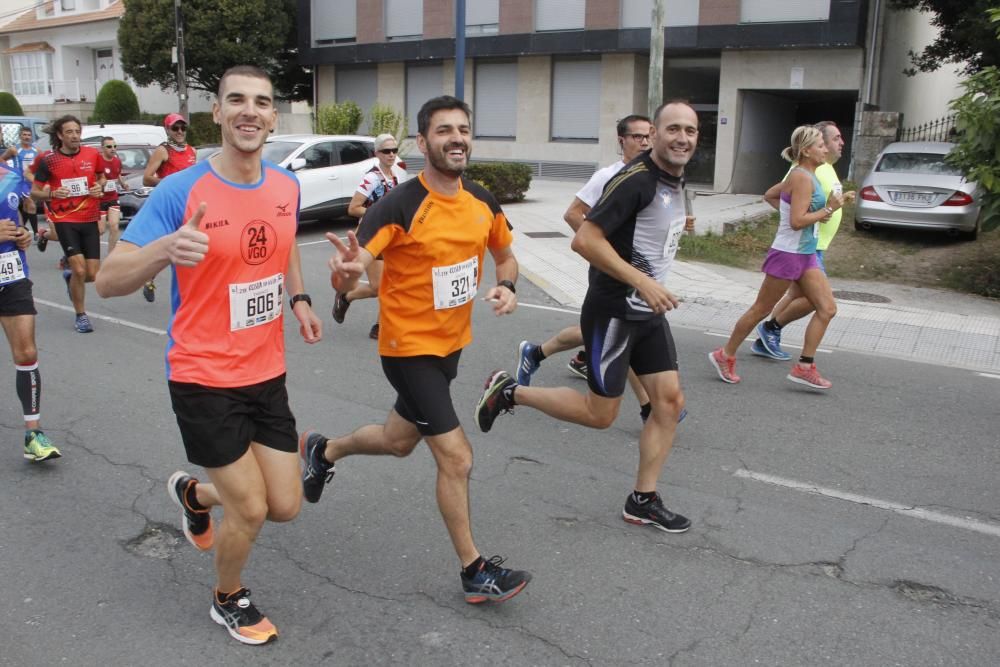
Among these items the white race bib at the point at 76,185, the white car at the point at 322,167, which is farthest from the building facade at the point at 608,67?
the white race bib at the point at 76,185

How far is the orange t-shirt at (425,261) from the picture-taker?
3754 mm

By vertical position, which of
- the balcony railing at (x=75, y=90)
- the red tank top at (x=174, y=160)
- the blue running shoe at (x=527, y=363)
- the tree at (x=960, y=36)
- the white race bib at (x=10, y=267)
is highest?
the tree at (x=960, y=36)

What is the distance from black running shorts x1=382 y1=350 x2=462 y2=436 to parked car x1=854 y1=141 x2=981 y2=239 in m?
11.6

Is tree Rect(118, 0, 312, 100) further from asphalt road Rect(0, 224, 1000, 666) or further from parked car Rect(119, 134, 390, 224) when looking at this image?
asphalt road Rect(0, 224, 1000, 666)

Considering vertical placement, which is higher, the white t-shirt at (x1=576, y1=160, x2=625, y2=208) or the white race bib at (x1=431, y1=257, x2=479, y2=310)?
the white t-shirt at (x1=576, y1=160, x2=625, y2=208)

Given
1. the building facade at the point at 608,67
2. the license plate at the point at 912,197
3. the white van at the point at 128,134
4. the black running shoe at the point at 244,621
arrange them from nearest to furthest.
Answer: the black running shoe at the point at 244,621 → the license plate at the point at 912,197 → the white van at the point at 128,134 → the building facade at the point at 608,67

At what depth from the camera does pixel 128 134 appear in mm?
19125

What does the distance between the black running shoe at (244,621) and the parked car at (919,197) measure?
1252cm

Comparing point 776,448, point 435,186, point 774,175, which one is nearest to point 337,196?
point 776,448

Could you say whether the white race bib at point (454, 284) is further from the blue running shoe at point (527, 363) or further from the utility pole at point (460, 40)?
the utility pole at point (460, 40)

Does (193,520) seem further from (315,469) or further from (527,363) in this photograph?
(527,363)

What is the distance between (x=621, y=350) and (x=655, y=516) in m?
0.82

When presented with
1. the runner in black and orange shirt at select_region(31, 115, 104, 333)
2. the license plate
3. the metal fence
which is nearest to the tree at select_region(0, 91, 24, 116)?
the metal fence

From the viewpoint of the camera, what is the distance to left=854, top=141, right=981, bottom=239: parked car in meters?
13.6
